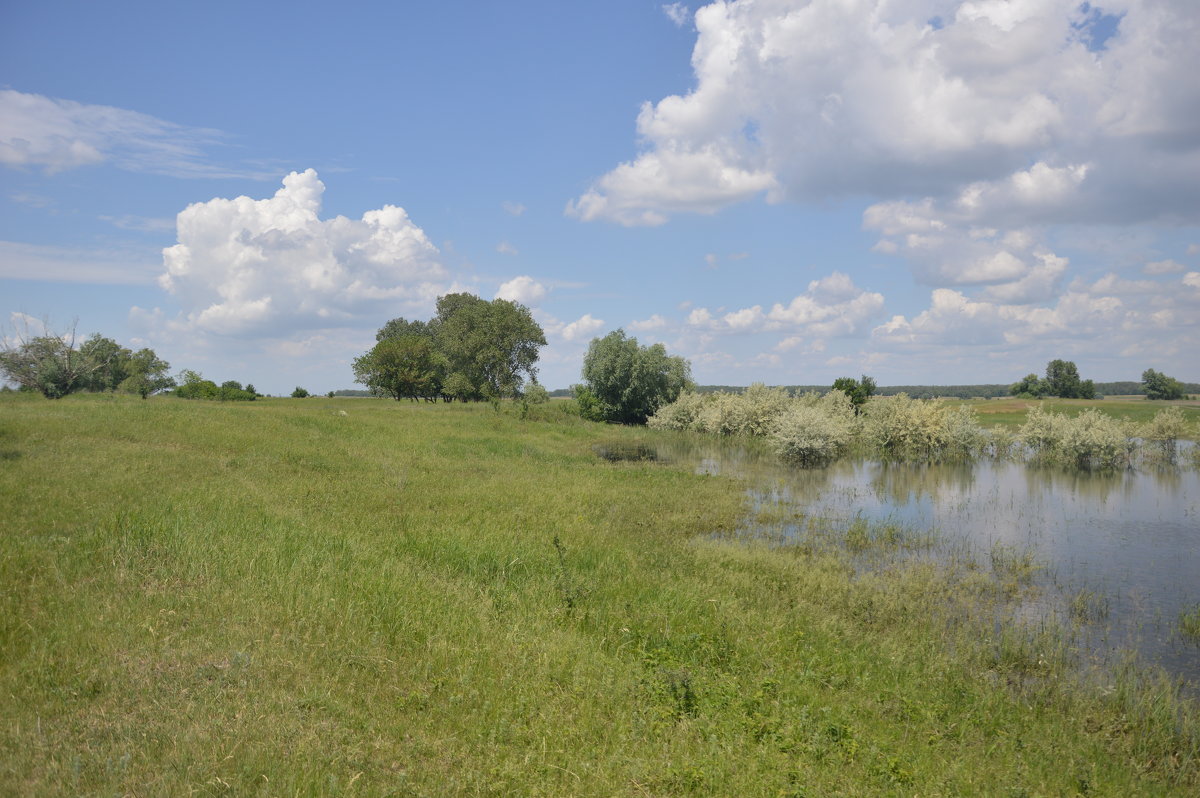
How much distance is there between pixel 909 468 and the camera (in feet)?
108

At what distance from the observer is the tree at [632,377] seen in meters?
60.7

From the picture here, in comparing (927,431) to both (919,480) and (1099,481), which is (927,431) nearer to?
(919,480)

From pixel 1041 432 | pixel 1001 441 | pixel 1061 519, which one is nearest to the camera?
pixel 1061 519

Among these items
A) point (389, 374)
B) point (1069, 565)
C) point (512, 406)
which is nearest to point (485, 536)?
point (1069, 565)

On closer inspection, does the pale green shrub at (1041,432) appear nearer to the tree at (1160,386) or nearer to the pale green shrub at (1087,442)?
the pale green shrub at (1087,442)

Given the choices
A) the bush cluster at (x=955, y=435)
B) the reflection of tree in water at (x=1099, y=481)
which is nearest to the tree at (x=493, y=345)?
the bush cluster at (x=955, y=435)

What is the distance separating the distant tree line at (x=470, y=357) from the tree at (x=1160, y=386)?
68248 millimetres

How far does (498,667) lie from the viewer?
24.1 ft

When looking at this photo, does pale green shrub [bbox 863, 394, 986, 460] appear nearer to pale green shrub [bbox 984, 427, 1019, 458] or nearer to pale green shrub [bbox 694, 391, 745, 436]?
pale green shrub [bbox 984, 427, 1019, 458]

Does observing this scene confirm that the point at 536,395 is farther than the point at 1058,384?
No

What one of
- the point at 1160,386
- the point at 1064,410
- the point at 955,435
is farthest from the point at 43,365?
the point at 1160,386

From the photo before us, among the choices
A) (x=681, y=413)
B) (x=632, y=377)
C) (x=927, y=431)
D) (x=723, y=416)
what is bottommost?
(x=927, y=431)

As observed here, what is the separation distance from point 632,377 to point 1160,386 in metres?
60.1

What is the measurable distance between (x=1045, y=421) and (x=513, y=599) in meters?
34.6
